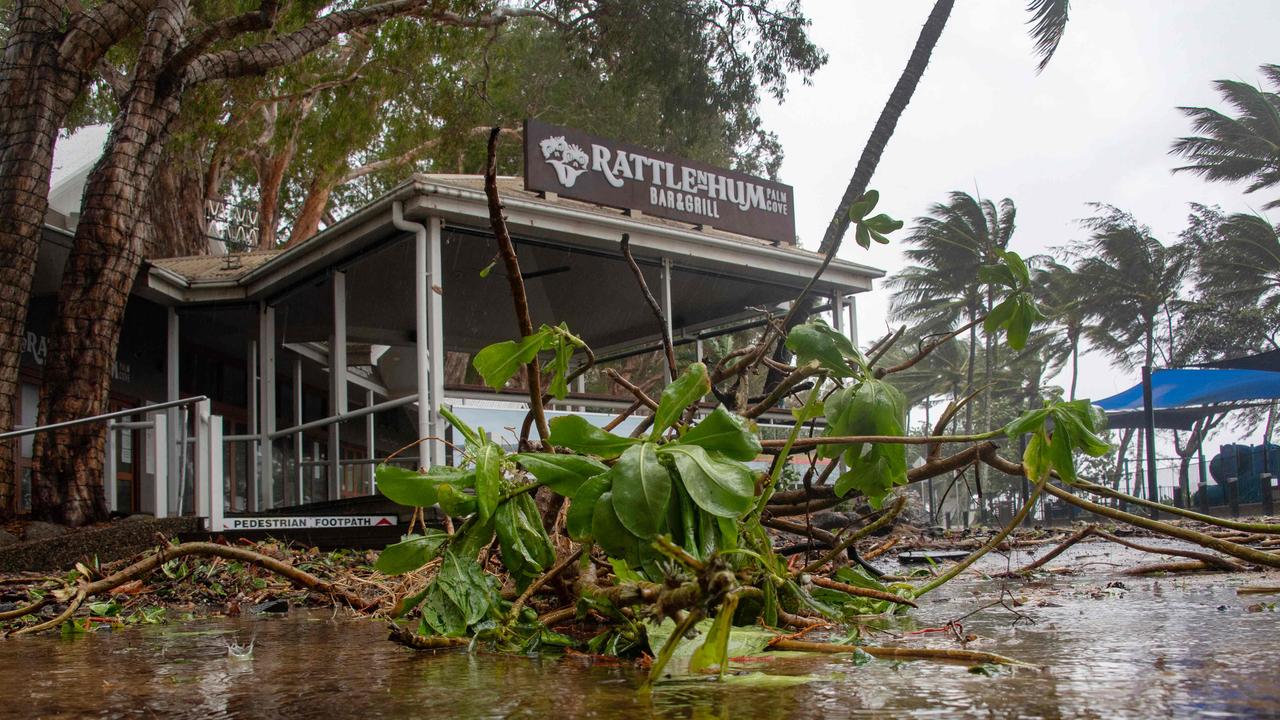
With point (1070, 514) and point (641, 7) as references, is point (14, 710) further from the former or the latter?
point (1070, 514)

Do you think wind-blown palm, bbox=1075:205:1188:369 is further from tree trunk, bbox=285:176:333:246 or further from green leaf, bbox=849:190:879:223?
green leaf, bbox=849:190:879:223

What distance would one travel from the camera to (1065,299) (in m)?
46.6

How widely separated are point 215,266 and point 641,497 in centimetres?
1213

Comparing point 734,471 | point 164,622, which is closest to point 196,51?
point 164,622

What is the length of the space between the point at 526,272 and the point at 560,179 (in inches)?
54.8

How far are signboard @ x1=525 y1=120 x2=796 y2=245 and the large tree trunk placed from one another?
3.50 m

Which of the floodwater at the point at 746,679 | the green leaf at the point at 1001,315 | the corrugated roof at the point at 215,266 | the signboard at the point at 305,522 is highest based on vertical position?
the corrugated roof at the point at 215,266

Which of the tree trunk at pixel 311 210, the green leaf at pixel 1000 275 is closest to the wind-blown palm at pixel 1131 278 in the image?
the tree trunk at pixel 311 210

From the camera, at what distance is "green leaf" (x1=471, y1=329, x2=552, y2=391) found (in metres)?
2.00

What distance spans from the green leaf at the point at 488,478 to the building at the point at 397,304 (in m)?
6.19

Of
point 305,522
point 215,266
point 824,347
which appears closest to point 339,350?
point 305,522

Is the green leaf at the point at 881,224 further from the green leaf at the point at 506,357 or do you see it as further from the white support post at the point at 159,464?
the white support post at the point at 159,464

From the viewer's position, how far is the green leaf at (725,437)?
1.50m

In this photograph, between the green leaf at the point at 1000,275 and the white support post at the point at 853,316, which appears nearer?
the green leaf at the point at 1000,275
